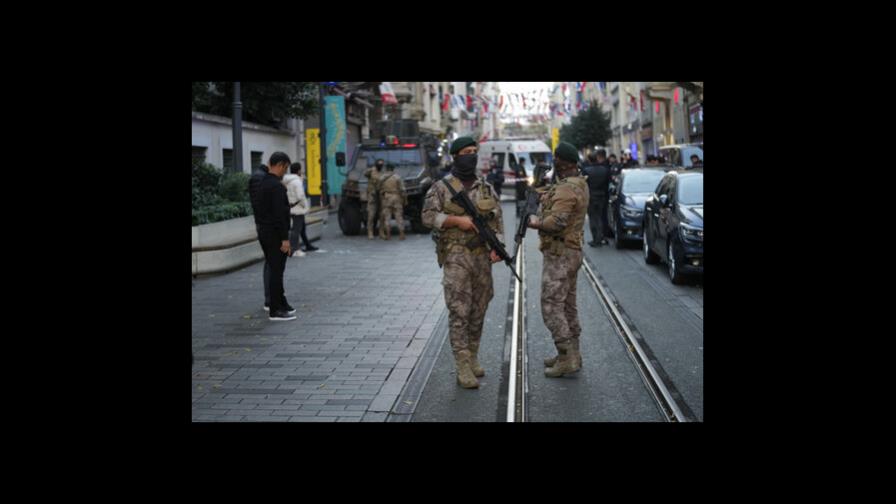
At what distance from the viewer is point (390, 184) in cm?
1831

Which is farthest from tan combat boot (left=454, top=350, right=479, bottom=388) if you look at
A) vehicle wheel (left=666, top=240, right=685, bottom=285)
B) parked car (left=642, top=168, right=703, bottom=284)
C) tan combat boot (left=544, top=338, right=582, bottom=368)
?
vehicle wheel (left=666, top=240, right=685, bottom=285)

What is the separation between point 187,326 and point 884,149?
3.20 m

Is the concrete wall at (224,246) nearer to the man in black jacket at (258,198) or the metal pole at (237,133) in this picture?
the metal pole at (237,133)

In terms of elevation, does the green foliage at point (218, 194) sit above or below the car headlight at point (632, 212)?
above

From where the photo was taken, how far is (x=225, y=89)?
25062mm

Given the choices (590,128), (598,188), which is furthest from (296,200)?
(590,128)

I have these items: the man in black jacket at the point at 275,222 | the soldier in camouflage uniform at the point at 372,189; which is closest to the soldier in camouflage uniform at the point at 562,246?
the man in black jacket at the point at 275,222

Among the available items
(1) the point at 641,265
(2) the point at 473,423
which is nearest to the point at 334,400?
(2) the point at 473,423

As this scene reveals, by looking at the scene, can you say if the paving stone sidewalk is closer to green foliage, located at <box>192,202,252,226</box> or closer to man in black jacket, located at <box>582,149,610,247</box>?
green foliage, located at <box>192,202,252,226</box>

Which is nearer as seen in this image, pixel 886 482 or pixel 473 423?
pixel 886 482

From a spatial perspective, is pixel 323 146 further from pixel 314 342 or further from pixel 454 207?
pixel 454 207

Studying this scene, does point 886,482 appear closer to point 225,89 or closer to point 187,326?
point 187,326

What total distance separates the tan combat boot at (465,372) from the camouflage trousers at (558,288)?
67 cm

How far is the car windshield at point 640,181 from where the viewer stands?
16.3 meters
